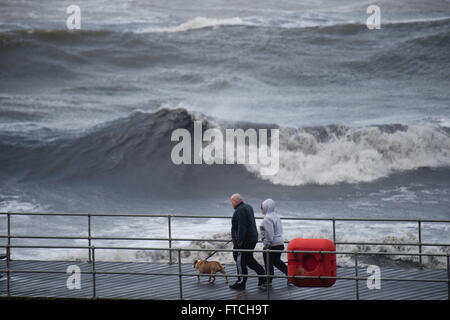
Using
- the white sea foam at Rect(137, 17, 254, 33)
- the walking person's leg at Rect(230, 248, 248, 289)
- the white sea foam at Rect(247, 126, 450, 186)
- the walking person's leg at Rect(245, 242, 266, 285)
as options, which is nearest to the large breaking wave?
the white sea foam at Rect(247, 126, 450, 186)

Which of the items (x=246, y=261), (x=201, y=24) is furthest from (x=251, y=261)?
(x=201, y=24)

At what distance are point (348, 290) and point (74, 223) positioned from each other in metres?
12.1

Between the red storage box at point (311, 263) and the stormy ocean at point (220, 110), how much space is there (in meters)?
7.36

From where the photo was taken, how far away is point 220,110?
1283 inches

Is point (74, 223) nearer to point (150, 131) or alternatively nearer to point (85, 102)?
point (150, 131)

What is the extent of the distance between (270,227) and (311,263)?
724mm

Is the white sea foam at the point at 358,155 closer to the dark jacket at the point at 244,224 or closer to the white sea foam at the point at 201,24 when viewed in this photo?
the dark jacket at the point at 244,224

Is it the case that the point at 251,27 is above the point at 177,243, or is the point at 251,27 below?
above

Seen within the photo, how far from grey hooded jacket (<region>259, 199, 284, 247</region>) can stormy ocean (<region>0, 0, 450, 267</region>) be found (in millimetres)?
7467

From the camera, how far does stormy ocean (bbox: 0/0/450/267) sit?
71.9 ft

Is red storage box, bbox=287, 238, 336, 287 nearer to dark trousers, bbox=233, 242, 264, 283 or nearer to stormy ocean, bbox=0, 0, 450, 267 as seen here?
dark trousers, bbox=233, 242, 264, 283
